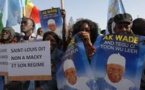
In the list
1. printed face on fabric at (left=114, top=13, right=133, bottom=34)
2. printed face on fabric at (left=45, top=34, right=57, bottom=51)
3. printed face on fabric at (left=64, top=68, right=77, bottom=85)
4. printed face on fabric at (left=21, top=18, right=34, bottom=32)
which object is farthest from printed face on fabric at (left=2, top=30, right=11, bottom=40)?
printed face on fabric at (left=114, top=13, right=133, bottom=34)

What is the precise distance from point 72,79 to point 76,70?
0.12 meters

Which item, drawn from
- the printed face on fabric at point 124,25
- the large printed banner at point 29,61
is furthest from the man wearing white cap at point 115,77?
the large printed banner at point 29,61

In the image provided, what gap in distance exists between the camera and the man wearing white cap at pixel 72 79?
3.64m

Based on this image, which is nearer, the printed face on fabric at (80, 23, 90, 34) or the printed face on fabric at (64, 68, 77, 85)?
the printed face on fabric at (64, 68, 77, 85)

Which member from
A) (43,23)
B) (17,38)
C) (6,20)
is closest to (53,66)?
(17,38)

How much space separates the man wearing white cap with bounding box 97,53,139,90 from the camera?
339cm

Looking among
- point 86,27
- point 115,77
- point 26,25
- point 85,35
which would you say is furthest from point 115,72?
point 26,25

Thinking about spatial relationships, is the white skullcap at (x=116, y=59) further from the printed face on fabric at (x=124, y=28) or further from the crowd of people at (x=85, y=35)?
the printed face on fabric at (x=124, y=28)

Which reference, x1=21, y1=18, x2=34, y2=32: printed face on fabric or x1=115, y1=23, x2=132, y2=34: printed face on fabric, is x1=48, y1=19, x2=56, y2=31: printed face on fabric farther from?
x1=115, y1=23, x2=132, y2=34: printed face on fabric

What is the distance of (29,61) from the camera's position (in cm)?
425

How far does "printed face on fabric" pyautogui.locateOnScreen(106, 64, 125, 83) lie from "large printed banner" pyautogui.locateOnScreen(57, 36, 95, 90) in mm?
211

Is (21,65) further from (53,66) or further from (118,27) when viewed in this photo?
(118,27)

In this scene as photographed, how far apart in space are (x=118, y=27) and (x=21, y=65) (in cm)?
136

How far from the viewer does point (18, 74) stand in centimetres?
436
